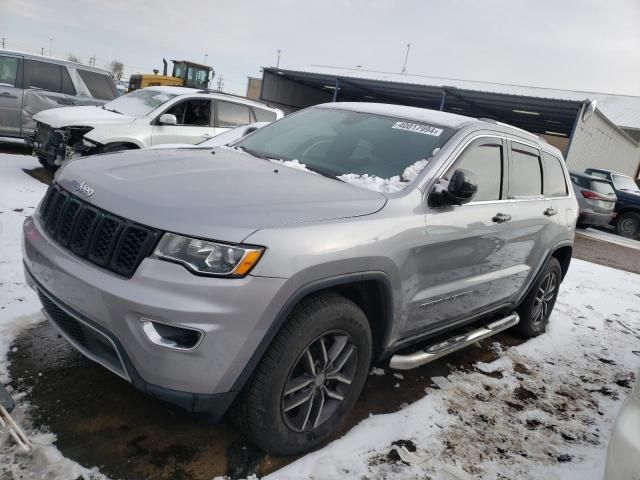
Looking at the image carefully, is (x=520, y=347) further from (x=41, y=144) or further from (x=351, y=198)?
(x=41, y=144)

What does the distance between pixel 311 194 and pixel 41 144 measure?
658cm

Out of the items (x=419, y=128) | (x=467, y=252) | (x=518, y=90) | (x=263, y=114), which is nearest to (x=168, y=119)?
(x=263, y=114)

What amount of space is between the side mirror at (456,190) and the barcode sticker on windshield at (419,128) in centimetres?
51

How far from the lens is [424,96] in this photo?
2409cm

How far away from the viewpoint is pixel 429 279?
2922 millimetres

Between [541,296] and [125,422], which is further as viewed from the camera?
[541,296]

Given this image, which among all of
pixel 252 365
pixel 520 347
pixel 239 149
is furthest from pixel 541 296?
pixel 252 365

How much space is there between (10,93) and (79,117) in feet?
8.73

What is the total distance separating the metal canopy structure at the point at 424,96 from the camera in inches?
800

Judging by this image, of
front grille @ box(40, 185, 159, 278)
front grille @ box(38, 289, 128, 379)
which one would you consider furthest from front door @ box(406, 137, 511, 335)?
front grille @ box(38, 289, 128, 379)

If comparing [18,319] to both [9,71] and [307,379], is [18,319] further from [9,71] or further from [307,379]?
[9,71]

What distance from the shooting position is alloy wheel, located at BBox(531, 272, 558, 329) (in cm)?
477

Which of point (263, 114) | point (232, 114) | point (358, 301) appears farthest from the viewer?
point (263, 114)

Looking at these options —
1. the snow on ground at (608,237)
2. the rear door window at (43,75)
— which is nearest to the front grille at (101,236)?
the rear door window at (43,75)
